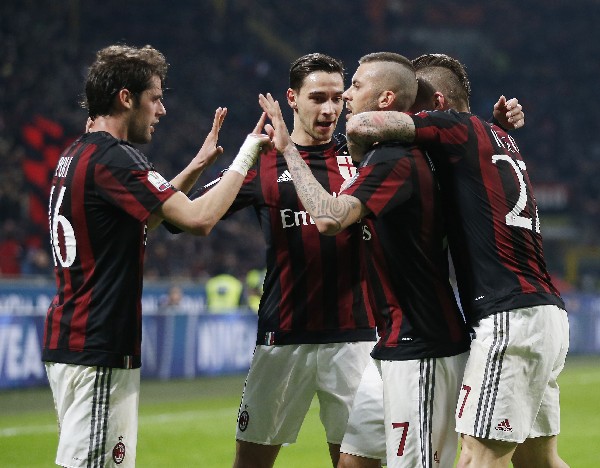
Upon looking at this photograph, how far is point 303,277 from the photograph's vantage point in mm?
5371

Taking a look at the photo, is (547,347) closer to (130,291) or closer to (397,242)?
(397,242)

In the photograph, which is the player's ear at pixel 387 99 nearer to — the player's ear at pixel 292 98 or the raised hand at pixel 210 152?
the raised hand at pixel 210 152

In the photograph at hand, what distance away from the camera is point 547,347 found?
420cm

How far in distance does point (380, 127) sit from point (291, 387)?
1.72 meters

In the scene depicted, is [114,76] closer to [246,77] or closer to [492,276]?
[492,276]

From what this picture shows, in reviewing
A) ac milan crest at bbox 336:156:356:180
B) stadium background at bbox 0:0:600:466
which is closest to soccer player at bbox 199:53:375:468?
ac milan crest at bbox 336:156:356:180

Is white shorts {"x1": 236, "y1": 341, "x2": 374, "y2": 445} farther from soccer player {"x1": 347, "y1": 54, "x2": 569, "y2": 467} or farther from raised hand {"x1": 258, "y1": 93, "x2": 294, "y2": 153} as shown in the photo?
raised hand {"x1": 258, "y1": 93, "x2": 294, "y2": 153}

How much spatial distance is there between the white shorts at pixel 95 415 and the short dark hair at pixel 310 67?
2010 millimetres

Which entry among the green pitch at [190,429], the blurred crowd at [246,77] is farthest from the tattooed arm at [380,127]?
the blurred crowd at [246,77]

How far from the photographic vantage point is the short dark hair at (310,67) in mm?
5500

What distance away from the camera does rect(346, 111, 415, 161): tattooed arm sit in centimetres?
421

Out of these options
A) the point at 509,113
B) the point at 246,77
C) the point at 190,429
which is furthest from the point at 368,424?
the point at 246,77

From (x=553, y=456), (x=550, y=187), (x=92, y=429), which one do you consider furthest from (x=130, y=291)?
(x=550, y=187)

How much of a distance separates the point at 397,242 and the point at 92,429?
1.47 m
